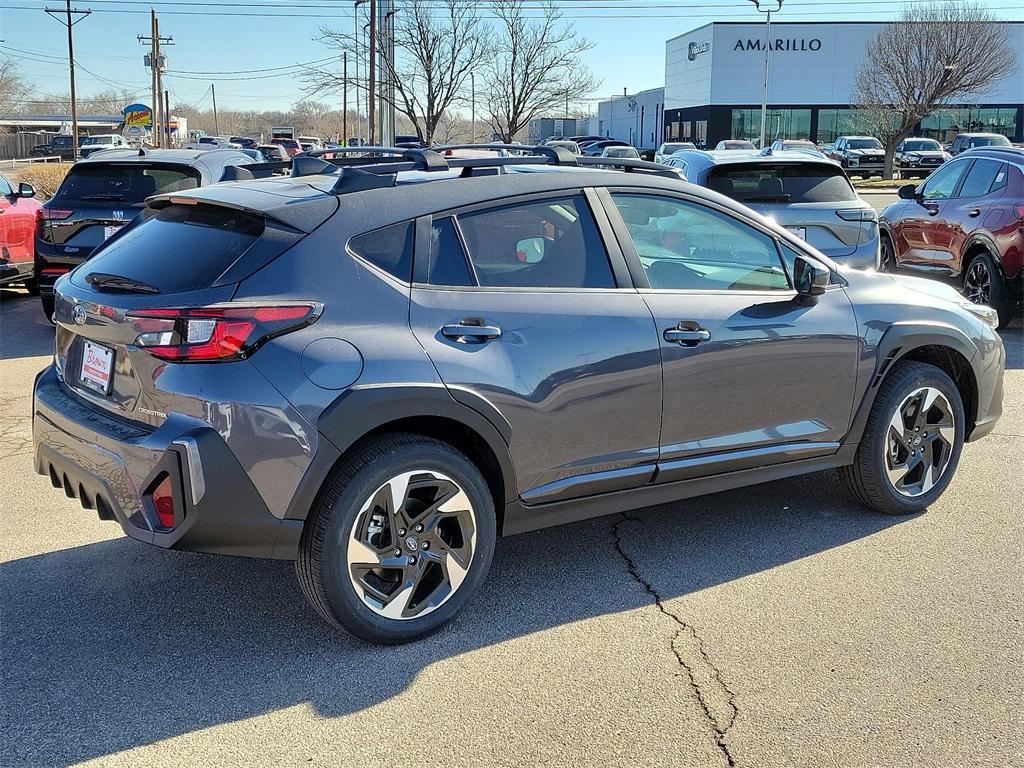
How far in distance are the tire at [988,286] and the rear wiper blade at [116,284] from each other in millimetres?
8969

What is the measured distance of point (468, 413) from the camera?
3.79 metres

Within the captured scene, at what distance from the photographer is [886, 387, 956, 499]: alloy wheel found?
5.17 m

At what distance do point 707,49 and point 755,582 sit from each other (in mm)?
71659

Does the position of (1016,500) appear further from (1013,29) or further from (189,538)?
(1013,29)

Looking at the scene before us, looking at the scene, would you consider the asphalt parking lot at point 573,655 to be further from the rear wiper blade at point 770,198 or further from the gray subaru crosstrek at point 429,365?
the rear wiper blade at point 770,198

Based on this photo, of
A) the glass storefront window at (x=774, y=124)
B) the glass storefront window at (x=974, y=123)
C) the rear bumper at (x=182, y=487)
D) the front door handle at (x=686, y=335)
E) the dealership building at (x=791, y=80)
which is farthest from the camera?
the glass storefront window at (x=774, y=124)

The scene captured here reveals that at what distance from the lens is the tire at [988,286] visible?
10516 mm

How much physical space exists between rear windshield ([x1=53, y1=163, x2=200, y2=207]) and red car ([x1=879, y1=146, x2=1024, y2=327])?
7.81m

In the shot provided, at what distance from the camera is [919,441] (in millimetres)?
5250

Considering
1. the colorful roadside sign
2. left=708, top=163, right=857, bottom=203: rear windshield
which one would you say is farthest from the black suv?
the colorful roadside sign

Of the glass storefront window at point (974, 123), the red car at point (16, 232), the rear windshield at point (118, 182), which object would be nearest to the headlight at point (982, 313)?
the rear windshield at point (118, 182)

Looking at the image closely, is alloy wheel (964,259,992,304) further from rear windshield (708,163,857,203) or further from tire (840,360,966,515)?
tire (840,360,966,515)

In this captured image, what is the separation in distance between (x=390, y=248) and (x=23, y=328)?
26.3ft

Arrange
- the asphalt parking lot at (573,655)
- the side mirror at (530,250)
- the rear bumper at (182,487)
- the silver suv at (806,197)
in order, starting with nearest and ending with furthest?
the asphalt parking lot at (573,655)
the rear bumper at (182,487)
the side mirror at (530,250)
the silver suv at (806,197)
